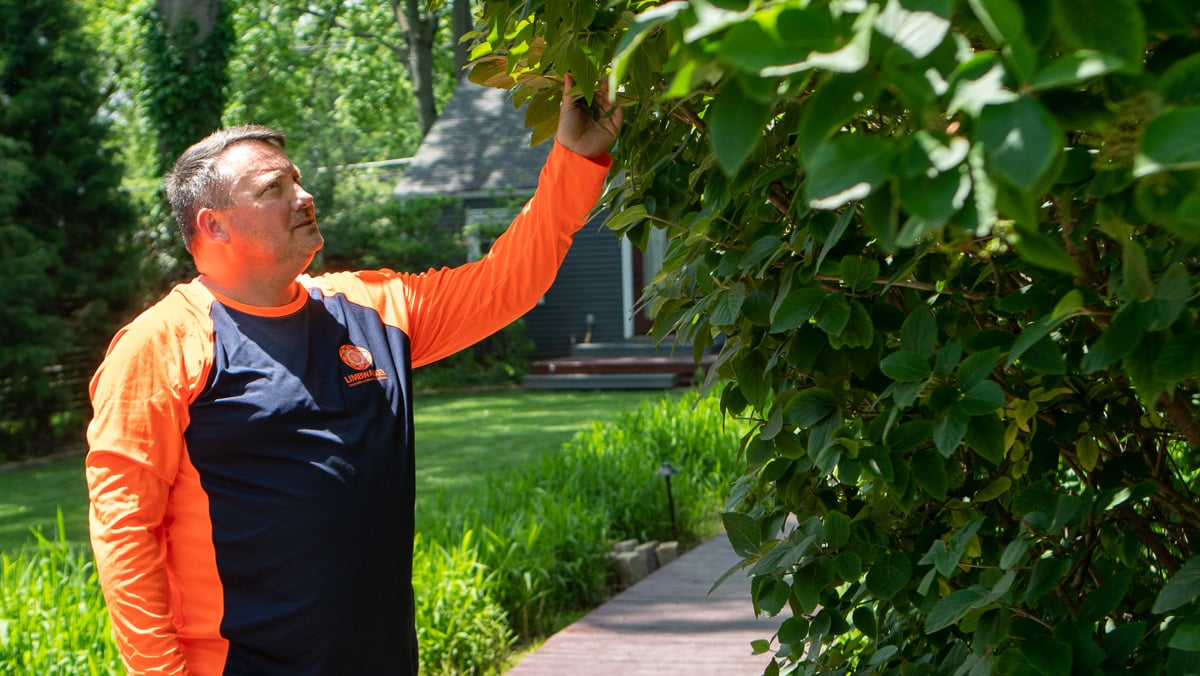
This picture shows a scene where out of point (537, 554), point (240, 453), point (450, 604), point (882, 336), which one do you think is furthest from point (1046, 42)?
point (537, 554)

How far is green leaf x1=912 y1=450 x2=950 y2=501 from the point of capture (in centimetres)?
163

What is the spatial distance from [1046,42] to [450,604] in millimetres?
5105

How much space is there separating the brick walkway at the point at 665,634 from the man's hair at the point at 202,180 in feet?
10.2

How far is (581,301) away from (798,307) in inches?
889

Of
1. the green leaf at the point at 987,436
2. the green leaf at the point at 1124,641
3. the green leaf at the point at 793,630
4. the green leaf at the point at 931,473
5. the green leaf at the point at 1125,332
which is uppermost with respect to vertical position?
the green leaf at the point at 1125,332

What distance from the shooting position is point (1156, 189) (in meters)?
0.88

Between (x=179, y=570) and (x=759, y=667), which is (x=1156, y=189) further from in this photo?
(x=759, y=667)

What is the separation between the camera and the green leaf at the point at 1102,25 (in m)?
0.75

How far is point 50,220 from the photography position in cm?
1573

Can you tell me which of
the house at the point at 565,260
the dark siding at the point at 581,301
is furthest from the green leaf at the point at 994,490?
the dark siding at the point at 581,301

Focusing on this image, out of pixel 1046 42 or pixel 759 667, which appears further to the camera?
pixel 759 667

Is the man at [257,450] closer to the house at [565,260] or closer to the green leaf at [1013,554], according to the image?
the green leaf at [1013,554]

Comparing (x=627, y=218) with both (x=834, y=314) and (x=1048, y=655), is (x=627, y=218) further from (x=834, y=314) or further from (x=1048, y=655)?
(x=1048, y=655)

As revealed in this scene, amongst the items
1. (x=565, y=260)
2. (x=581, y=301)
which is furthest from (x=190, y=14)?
(x=581, y=301)
